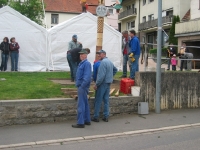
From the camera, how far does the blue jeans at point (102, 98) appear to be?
8.32m

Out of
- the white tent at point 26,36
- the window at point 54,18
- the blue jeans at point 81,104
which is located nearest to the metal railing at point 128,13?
the window at point 54,18

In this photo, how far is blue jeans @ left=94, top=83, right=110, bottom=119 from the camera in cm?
832

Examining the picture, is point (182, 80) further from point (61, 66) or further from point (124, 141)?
point (61, 66)

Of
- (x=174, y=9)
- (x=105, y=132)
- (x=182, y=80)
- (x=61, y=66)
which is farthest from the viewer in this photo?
(x=174, y=9)

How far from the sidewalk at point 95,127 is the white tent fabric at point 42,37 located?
7.40 m

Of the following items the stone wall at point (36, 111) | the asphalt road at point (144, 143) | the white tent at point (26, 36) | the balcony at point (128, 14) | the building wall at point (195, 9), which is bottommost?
the asphalt road at point (144, 143)

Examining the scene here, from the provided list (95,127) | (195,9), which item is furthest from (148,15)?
(95,127)

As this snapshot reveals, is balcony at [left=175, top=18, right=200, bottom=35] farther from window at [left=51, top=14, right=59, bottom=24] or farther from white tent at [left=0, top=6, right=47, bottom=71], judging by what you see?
window at [left=51, top=14, right=59, bottom=24]

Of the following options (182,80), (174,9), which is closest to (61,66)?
(182,80)

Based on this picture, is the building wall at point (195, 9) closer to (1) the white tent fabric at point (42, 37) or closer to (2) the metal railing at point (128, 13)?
(1) the white tent fabric at point (42, 37)

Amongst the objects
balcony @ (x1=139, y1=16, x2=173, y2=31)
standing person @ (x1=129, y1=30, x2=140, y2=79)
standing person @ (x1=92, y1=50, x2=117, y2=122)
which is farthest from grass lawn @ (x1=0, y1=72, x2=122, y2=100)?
balcony @ (x1=139, y1=16, x2=173, y2=31)

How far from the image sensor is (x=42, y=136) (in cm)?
691

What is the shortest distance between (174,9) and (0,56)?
26.6 m

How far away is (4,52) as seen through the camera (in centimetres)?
1453
